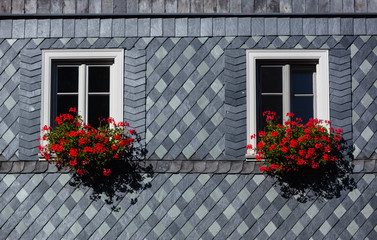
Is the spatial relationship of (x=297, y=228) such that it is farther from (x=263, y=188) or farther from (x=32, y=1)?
(x=32, y=1)

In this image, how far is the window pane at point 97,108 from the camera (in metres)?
10.0

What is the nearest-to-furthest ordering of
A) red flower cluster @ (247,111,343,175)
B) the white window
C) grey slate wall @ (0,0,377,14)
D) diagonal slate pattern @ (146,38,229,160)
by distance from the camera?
red flower cluster @ (247,111,343,175)
diagonal slate pattern @ (146,38,229,160)
the white window
grey slate wall @ (0,0,377,14)

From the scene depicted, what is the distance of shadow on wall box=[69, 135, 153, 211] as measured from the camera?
9.73 metres

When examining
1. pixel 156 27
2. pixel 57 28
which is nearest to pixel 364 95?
pixel 156 27

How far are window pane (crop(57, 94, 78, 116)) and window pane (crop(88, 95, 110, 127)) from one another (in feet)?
0.74

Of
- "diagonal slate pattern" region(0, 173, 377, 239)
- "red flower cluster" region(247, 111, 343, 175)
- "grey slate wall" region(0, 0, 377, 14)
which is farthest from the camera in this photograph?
"grey slate wall" region(0, 0, 377, 14)

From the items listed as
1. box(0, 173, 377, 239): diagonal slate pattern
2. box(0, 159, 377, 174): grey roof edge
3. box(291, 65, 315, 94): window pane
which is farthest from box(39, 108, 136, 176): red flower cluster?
box(291, 65, 315, 94): window pane

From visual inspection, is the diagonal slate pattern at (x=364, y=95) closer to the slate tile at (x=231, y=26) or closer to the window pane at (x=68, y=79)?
the slate tile at (x=231, y=26)

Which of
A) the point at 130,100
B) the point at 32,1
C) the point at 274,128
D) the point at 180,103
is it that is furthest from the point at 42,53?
the point at 274,128

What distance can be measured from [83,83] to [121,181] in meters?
1.55

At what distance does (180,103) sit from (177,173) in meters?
1.01

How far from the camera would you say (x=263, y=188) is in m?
9.70

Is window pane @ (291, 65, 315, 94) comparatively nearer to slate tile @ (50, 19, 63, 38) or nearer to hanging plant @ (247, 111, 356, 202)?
hanging plant @ (247, 111, 356, 202)

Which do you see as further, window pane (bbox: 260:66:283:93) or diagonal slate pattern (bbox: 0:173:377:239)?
window pane (bbox: 260:66:283:93)
